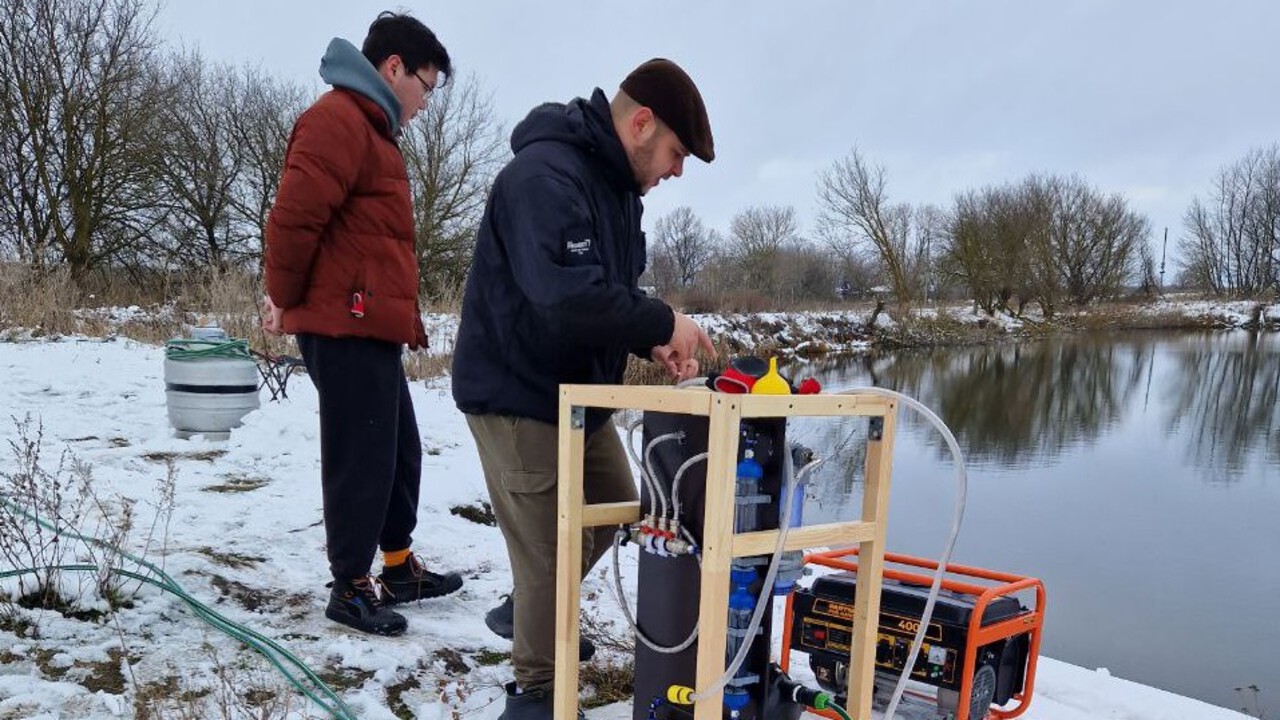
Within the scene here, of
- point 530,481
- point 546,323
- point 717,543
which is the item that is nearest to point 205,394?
point 530,481

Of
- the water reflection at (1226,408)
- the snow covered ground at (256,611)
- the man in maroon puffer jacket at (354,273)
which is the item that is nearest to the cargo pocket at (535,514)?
the snow covered ground at (256,611)

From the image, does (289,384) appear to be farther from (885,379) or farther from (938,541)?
(885,379)

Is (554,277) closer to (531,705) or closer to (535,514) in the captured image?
(535,514)

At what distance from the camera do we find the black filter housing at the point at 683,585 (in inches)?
63.4

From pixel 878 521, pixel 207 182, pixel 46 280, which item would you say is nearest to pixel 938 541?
pixel 878 521

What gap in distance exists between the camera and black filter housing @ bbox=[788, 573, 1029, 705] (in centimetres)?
220

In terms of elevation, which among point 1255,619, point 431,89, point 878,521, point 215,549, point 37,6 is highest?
point 37,6

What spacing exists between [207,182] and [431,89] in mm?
18093

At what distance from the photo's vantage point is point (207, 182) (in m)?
17.9

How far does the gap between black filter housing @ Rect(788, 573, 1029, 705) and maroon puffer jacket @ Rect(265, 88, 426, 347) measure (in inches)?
56.5

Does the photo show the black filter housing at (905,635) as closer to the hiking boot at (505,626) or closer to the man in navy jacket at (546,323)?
the hiking boot at (505,626)

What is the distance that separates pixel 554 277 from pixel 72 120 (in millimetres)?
14971

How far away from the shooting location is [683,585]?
167 centimetres

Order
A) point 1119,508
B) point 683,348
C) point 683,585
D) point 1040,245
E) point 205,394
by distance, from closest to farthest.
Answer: point 683,585 → point 683,348 → point 205,394 → point 1119,508 → point 1040,245
